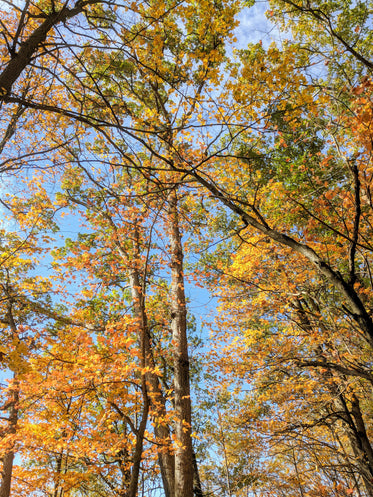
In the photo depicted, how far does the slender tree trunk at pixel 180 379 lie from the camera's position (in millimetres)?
4578

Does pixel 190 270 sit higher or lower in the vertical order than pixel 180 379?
higher

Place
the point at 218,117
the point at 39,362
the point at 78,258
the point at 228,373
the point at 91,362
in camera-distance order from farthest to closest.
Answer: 1. the point at 78,258
2. the point at 228,373
3. the point at 39,362
4. the point at 91,362
5. the point at 218,117

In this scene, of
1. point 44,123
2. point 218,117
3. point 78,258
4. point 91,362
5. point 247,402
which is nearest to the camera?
point 218,117

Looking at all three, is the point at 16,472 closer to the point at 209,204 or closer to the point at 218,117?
the point at 209,204

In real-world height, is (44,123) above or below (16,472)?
above

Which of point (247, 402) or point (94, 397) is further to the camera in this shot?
point (247, 402)

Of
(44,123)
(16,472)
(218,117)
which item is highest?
(44,123)

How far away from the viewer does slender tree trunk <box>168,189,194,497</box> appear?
4.58 m

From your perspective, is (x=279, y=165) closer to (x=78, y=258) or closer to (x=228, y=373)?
(x=228, y=373)

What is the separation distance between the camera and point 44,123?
16.6 feet

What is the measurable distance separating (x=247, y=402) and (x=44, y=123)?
35.7ft

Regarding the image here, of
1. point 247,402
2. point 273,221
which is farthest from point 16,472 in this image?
point 273,221

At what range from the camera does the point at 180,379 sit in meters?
5.48

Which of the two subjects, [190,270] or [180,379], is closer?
[180,379]
